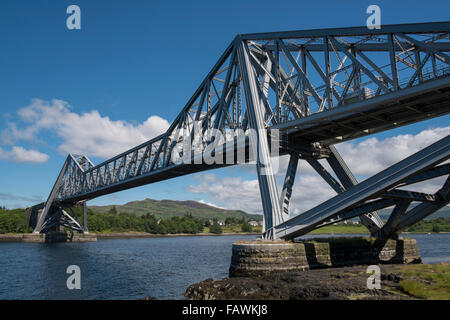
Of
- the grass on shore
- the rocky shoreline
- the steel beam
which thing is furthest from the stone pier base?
the grass on shore

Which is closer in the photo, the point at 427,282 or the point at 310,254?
the point at 427,282

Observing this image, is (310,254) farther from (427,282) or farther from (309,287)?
(427,282)

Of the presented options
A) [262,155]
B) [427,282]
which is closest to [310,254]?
[262,155]

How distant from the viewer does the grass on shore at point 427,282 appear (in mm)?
Result: 18500

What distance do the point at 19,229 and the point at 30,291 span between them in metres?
109

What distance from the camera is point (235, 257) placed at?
2942 centimetres

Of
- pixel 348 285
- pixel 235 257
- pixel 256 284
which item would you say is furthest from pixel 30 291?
pixel 348 285

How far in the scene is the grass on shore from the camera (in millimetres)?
18500

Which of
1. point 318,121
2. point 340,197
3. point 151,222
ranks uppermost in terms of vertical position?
point 318,121

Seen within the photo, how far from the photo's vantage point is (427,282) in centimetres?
2098

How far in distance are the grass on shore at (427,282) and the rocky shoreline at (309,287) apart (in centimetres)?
16

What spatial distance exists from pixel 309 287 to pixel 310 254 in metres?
8.96
